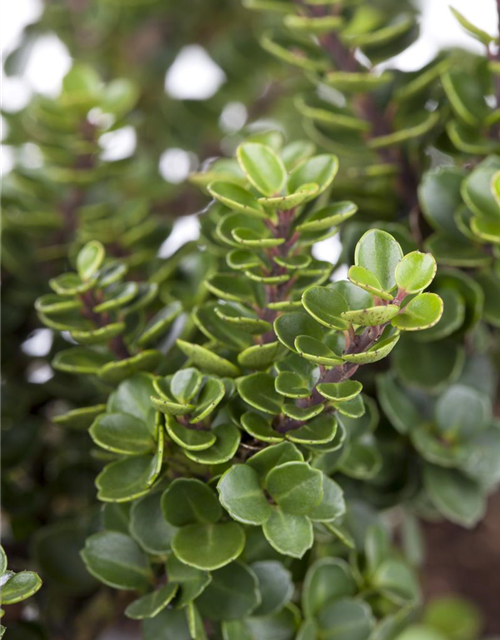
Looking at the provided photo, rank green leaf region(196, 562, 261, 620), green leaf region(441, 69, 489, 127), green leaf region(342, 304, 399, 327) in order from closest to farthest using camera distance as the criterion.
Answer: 1. green leaf region(342, 304, 399, 327)
2. green leaf region(196, 562, 261, 620)
3. green leaf region(441, 69, 489, 127)

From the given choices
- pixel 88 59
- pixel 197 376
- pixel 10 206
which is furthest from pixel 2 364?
pixel 88 59

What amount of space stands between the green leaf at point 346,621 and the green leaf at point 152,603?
14 cm

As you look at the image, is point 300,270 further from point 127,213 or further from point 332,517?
point 127,213

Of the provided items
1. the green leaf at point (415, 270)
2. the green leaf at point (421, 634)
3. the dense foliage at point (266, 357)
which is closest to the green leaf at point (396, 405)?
the dense foliage at point (266, 357)

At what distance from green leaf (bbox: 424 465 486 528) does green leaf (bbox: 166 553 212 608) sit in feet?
0.76

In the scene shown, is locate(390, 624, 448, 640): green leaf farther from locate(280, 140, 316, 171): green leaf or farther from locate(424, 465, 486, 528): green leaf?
locate(280, 140, 316, 171): green leaf

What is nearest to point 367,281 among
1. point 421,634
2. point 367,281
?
point 367,281

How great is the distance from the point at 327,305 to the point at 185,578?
0.18 metres

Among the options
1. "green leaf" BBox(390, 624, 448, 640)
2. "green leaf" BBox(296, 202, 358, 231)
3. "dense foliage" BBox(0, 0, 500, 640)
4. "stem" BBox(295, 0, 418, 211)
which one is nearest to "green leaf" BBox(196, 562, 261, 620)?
"dense foliage" BBox(0, 0, 500, 640)

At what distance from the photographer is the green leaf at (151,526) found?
1.45 ft

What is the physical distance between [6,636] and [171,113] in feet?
2.32

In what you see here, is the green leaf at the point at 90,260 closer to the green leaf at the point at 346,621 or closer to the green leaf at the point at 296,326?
the green leaf at the point at 296,326

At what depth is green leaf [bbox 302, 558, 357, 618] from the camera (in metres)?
0.53

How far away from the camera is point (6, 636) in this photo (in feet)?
1.56
